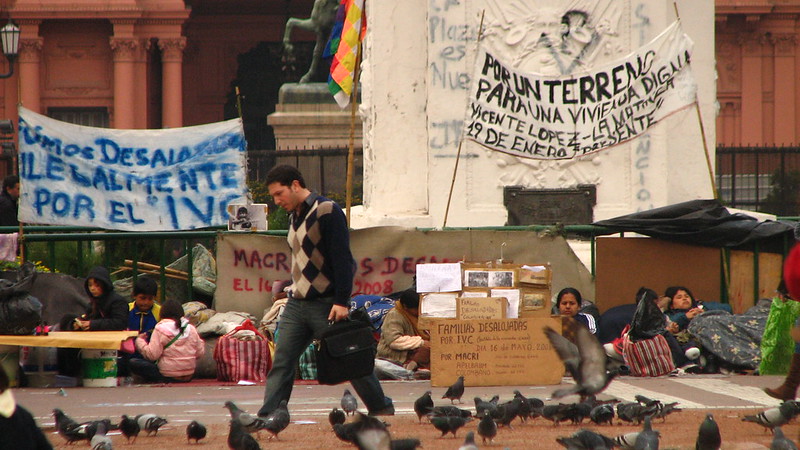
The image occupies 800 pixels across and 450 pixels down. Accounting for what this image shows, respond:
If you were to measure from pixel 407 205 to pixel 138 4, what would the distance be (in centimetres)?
2397

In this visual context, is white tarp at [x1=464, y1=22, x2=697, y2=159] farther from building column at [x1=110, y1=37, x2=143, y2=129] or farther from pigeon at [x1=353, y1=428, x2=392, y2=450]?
building column at [x1=110, y1=37, x2=143, y2=129]

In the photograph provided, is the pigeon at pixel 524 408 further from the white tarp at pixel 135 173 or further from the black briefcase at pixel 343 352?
the white tarp at pixel 135 173

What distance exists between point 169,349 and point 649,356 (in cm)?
384

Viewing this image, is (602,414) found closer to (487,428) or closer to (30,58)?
(487,428)

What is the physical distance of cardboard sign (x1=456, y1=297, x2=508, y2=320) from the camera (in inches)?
430

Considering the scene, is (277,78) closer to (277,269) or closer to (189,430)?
(277,269)

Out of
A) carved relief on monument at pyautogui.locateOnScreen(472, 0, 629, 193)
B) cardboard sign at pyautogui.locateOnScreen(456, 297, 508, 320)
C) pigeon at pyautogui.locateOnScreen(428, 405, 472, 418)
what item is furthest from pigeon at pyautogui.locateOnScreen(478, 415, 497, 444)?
carved relief on monument at pyautogui.locateOnScreen(472, 0, 629, 193)

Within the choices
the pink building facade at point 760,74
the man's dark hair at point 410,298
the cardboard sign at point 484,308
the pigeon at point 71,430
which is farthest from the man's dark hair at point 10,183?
the pink building facade at point 760,74

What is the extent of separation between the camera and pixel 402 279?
12.4 meters

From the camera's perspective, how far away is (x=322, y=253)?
26.9 feet

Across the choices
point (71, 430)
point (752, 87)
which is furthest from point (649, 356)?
point (752, 87)

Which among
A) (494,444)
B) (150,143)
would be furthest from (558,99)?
(494,444)

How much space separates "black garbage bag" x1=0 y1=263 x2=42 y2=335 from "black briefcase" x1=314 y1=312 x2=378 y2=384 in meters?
3.44

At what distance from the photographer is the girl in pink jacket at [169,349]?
10992 millimetres
